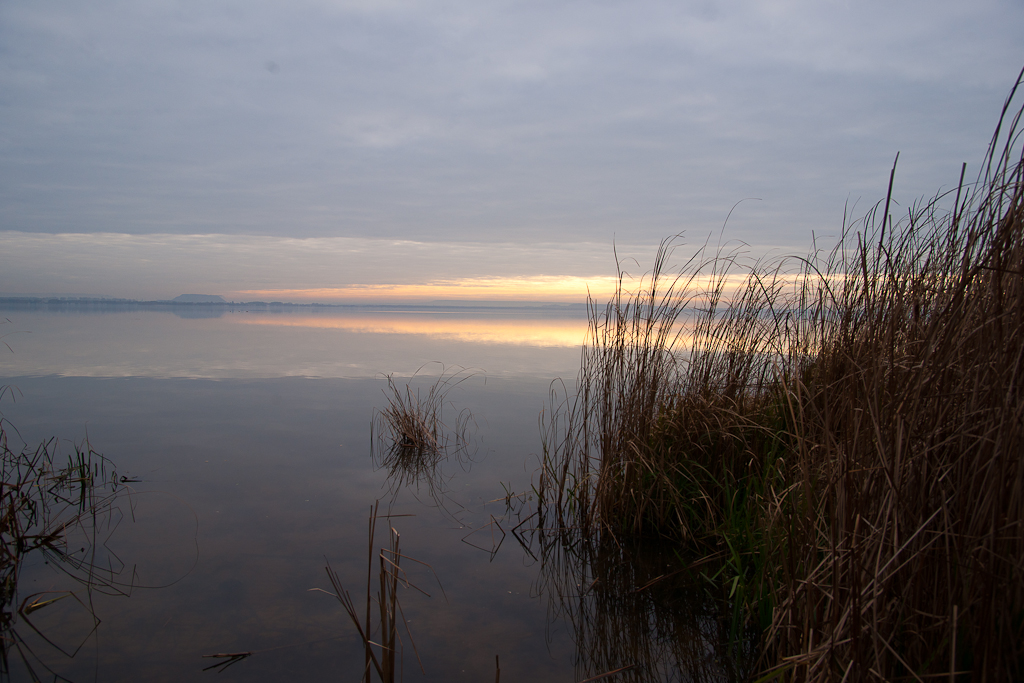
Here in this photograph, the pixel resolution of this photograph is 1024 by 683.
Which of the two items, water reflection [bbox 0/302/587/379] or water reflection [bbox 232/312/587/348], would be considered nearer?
water reflection [bbox 0/302/587/379]

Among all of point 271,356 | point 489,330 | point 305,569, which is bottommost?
point 305,569

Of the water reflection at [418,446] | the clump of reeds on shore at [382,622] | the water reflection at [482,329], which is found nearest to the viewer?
the clump of reeds on shore at [382,622]

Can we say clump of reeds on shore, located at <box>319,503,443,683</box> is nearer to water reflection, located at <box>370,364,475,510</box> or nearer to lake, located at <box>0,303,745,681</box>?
lake, located at <box>0,303,745,681</box>

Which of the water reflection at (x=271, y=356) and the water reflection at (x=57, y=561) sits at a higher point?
the water reflection at (x=271, y=356)

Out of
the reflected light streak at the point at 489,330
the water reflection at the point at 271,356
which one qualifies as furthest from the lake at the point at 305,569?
the reflected light streak at the point at 489,330

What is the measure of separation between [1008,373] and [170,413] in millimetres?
9162

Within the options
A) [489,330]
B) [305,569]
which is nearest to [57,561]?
[305,569]

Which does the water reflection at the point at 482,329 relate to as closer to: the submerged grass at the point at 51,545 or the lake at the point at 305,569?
the lake at the point at 305,569

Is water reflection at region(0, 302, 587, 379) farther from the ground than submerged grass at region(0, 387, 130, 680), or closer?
farther from the ground

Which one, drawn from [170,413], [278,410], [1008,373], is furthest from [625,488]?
[170,413]

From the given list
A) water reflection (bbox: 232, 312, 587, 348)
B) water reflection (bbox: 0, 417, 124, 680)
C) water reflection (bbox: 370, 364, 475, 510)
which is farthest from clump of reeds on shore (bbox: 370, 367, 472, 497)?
water reflection (bbox: 232, 312, 587, 348)

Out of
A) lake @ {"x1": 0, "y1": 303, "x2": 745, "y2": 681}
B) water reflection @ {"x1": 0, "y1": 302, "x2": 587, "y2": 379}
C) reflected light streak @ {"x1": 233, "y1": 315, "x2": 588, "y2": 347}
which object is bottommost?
lake @ {"x1": 0, "y1": 303, "x2": 745, "y2": 681}

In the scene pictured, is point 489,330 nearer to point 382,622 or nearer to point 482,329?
point 482,329

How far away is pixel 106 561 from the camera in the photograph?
3.40 m
